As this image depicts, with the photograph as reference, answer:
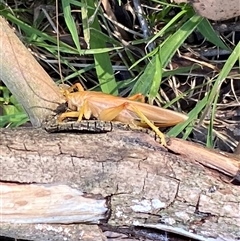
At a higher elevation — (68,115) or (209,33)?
(209,33)

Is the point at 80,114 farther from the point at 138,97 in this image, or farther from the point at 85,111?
the point at 138,97

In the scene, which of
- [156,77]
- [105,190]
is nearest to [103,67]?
[156,77]

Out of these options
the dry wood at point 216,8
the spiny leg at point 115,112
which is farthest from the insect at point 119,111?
the dry wood at point 216,8

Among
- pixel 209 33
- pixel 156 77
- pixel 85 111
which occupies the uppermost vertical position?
pixel 209 33

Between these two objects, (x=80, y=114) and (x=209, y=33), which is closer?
(x=80, y=114)

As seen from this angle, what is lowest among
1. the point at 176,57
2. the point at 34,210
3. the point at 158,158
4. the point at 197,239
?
the point at 197,239

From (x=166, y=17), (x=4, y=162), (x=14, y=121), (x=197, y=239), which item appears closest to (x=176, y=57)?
(x=166, y=17)

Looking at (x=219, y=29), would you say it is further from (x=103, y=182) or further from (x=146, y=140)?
(x=103, y=182)

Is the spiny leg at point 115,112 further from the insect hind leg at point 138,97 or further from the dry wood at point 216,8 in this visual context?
the dry wood at point 216,8
